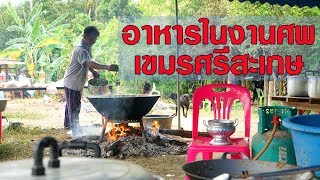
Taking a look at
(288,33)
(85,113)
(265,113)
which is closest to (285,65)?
(288,33)

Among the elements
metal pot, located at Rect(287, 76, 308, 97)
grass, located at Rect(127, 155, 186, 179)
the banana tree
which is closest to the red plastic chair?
grass, located at Rect(127, 155, 186, 179)

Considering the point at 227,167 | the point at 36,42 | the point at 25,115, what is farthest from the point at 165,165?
the point at 36,42

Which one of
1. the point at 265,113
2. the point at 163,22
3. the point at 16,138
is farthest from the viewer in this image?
the point at 163,22

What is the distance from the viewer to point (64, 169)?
4.42ft

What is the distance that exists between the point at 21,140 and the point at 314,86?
5.11 metres

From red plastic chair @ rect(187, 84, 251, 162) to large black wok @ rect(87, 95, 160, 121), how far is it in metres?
1.47

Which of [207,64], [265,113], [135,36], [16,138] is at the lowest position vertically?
[16,138]

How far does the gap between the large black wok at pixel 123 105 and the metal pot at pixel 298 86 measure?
1.96 meters

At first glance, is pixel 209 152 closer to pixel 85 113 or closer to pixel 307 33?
pixel 85 113

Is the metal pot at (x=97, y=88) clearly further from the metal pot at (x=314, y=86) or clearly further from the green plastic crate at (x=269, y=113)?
the green plastic crate at (x=269, y=113)

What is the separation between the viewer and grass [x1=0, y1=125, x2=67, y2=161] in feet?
21.8

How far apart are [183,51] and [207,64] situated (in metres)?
1.08

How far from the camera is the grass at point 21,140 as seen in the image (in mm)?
6654

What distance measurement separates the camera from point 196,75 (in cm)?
1614
